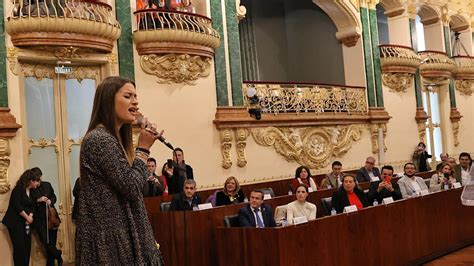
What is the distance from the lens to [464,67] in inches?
590

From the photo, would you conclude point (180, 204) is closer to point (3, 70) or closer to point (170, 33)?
point (3, 70)

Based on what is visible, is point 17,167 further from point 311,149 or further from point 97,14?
point 311,149

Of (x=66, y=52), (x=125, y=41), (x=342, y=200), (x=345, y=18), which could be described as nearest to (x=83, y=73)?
(x=66, y=52)

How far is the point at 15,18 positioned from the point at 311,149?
18.9ft

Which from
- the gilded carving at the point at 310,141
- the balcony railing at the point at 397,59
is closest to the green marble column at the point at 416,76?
the balcony railing at the point at 397,59

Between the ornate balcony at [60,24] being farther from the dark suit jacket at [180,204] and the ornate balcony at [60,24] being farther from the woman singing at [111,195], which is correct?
the woman singing at [111,195]

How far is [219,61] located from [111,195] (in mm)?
7493

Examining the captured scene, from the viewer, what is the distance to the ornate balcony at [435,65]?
1369cm

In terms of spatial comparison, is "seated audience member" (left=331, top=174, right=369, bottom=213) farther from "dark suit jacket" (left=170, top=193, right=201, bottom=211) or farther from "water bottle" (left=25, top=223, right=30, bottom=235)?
"water bottle" (left=25, top=223, right=30, bottom=235)

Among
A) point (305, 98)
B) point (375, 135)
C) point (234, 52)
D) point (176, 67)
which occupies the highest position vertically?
point (234, 52)

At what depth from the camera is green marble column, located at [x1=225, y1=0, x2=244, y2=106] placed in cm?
932

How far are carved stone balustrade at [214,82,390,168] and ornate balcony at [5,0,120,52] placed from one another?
8.22 feet

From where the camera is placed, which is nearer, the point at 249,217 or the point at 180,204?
the point at 249,217

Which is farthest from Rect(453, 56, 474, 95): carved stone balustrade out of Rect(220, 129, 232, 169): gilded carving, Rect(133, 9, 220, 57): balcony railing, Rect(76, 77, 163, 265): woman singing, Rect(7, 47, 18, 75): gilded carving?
Rect(76, 77, 163, 265): woman singing
